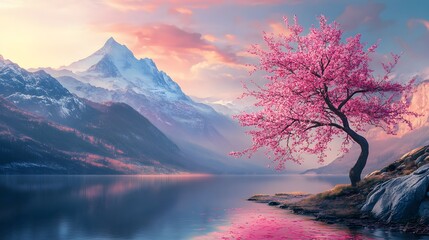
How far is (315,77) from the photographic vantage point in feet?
180

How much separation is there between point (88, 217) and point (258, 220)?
2051cm

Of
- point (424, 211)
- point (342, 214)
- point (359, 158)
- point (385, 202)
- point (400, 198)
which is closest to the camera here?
point (424, 211)

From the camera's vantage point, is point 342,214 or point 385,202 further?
point 342,214

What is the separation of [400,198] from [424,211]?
8.37 feet

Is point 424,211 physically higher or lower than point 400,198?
lower

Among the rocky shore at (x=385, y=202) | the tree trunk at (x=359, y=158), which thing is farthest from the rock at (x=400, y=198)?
the tree trunk at (x=359, y=158)

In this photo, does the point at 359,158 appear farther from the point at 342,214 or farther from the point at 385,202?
the point at 385,202

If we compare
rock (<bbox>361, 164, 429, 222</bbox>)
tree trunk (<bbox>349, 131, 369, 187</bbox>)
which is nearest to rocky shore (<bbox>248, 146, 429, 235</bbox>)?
rock (<bbox>361, 164, 429, 222</bbox>)

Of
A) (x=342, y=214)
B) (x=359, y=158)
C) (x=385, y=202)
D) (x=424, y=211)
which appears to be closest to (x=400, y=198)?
(x=385, y=202)

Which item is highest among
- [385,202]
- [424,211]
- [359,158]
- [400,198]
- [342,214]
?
[359,158]

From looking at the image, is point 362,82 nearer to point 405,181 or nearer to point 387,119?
point 387,119

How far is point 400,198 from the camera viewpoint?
43562mm

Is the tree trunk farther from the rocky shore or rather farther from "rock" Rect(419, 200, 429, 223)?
"rock" Rect(419, 200, 429, 223)

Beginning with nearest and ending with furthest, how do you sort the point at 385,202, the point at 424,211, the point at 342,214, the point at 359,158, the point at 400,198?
the point at 424,211 < the point at 400,198 < the point at 385,202 < the point at 342,214 < the point at 359,158
